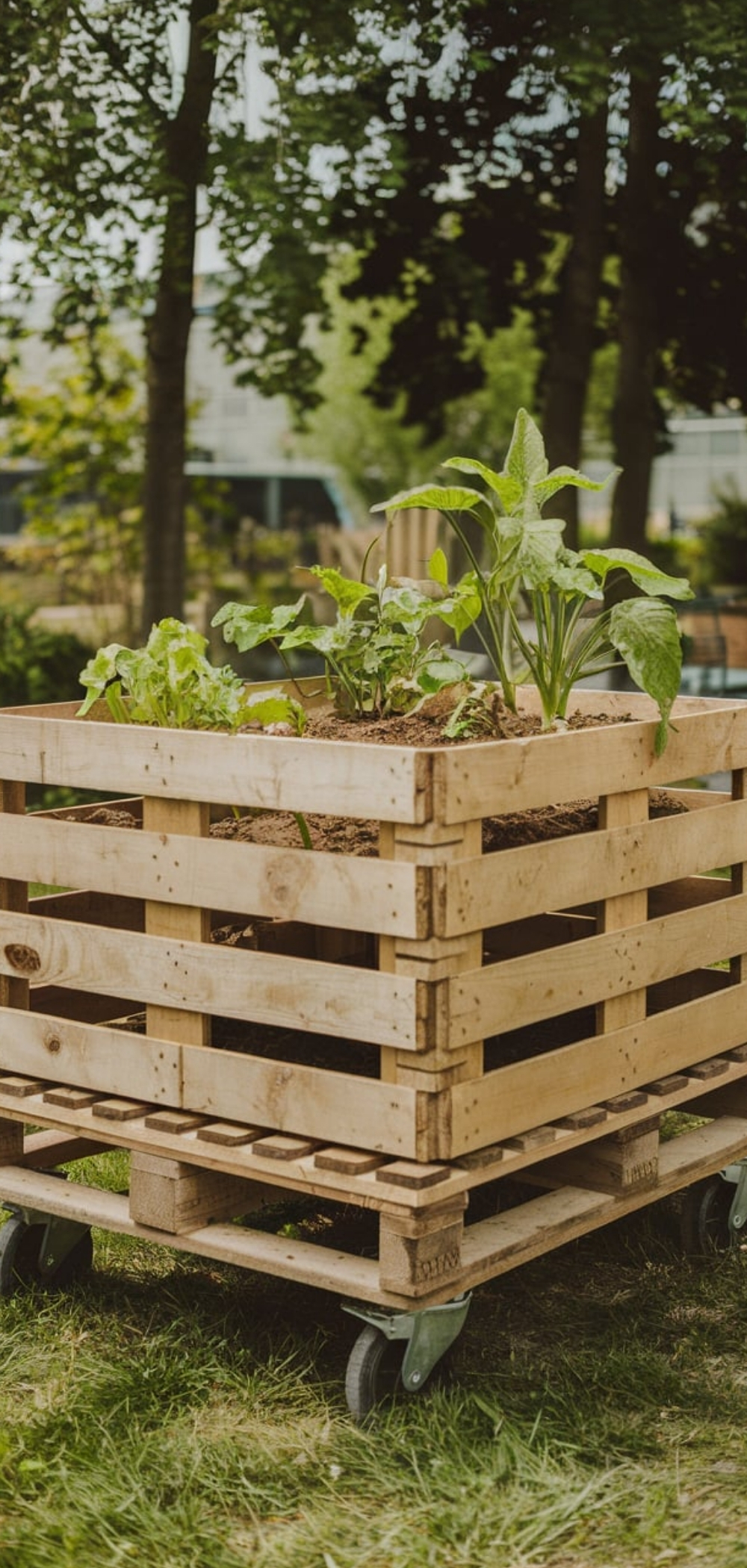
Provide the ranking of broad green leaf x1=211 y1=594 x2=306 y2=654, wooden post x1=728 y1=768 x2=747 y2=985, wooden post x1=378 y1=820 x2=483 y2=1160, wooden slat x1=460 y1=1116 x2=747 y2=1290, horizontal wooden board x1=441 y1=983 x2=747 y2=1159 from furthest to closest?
wooden post x1=728 y1=768 x2=747 y2=985 < broad green leaf x1=211 y1=594 x2=306 y2=654 < wooden slat x1=460 y1=1116 x2=747 y2=1290 < horizontal wooden board x1=441 y1=983 x2=747 y2=1159 < wooden post x1=378 y1=820 x2=483 y2=1160

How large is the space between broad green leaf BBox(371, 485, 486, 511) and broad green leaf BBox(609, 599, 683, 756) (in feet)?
1.09

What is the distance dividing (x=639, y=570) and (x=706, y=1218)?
1301 mm

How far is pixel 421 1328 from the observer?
2578 millimetres

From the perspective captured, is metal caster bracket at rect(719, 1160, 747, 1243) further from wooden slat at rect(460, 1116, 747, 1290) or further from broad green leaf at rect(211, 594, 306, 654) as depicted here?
broad green leaf at rect(211, 594, 306, 654)

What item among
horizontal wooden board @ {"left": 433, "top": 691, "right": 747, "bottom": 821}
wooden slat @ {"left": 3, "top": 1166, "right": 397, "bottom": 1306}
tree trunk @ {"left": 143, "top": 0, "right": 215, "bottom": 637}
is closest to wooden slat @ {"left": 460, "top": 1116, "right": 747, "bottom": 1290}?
wooden slat @ {"left": 3, "top": 1166, "right": 397, "bottom": 1306}

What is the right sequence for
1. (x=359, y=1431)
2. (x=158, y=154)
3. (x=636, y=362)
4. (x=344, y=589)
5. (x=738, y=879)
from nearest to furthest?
(x=359, y=1431) → (x=344, y=589) → (x=738, y=879) → (x=158, y=154) → (x=636, y=362)

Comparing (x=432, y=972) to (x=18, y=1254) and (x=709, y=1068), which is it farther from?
(x=18, y=1254)

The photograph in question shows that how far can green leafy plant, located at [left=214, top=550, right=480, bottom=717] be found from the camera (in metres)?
2.94

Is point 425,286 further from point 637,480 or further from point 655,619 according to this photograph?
point 655,619

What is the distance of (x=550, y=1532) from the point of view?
230 centimetres

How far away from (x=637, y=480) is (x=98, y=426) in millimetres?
4506

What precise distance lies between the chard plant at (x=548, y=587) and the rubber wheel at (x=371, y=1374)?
1.06 metres

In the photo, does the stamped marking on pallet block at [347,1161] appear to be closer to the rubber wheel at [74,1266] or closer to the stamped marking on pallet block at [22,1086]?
the stamped marking on pallet block at [22,1086]

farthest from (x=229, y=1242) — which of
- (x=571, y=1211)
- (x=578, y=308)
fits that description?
(x=578, y=308)
